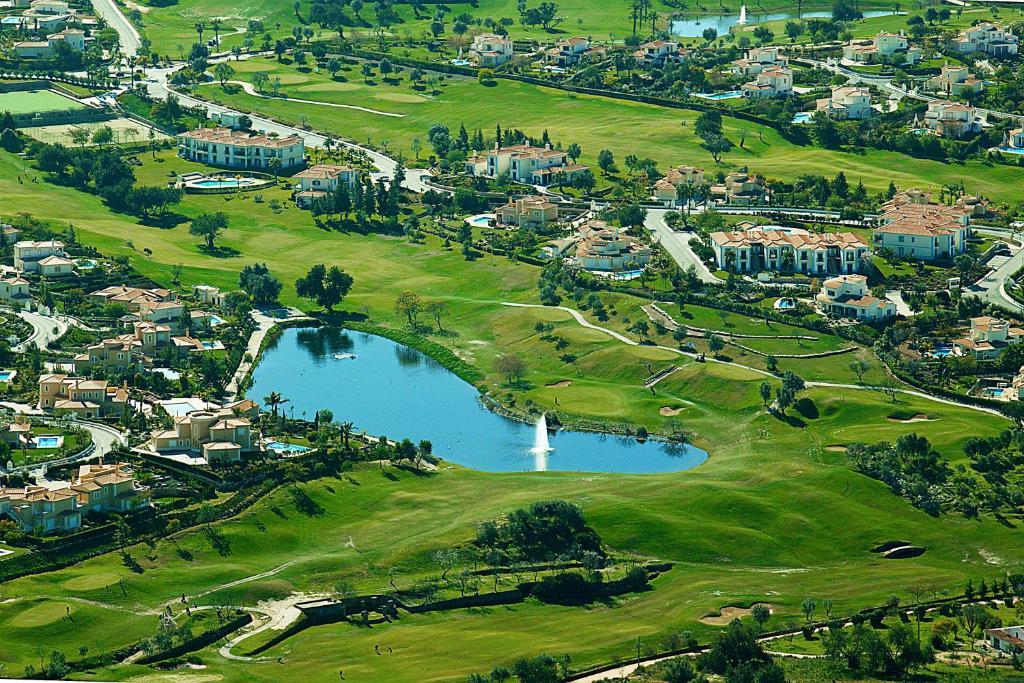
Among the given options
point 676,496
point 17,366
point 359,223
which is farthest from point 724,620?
point 359,223

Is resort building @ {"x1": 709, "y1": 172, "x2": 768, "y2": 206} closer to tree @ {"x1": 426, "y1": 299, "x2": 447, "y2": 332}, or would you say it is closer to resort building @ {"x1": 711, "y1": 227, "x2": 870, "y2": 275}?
resort building @ {"x1": 711, "y1": 227, "x2": 870, "y2": 275}

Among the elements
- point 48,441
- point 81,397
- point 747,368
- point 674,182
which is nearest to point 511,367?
point 747,368

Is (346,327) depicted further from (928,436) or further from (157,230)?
(928,436)

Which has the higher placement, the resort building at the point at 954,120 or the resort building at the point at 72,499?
the resort building at the point at 954,120

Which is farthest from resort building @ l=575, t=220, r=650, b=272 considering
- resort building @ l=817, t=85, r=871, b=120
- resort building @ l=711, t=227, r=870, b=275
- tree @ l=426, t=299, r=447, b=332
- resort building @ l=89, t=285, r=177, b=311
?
resort building @ l=817, t=85, r=871, b=120

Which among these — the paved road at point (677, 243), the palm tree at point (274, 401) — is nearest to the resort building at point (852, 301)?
the paved road at point (677, 243)

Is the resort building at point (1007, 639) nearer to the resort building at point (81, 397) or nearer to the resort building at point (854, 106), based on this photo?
the resort building at point (81, 397)

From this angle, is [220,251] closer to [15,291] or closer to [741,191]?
[15,291]
